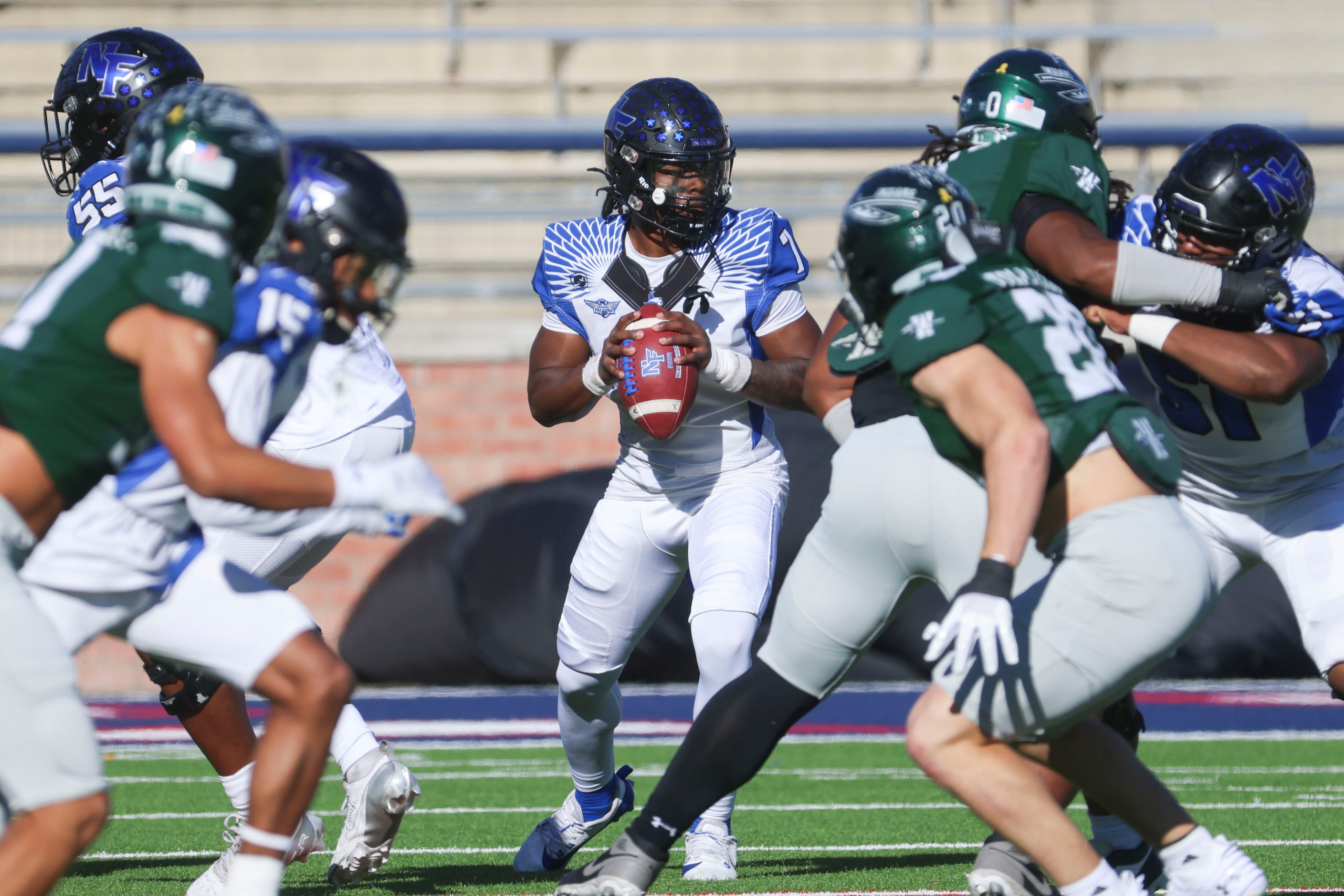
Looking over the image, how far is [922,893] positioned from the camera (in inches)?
142

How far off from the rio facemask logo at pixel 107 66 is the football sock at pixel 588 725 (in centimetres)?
189

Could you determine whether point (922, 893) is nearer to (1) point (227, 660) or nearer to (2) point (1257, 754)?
(1) point (227, 660)

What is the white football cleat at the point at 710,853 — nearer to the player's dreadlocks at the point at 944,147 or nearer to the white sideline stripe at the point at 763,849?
the white sideline stripe at the point at 763,849

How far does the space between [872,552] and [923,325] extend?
0.46 m

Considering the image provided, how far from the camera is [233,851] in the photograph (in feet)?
12.4

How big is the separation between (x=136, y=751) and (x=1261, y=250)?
5.06 meters

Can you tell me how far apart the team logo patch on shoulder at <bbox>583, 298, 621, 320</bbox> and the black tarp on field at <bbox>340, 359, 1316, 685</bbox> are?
383 centimetres

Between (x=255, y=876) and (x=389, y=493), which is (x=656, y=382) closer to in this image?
(x=389, y=493)

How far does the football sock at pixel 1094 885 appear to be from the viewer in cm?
284

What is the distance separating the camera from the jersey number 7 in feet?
12.2

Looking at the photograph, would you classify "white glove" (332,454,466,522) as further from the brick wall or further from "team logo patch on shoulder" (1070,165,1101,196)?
the brick wall

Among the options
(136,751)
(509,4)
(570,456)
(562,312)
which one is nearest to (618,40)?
(509,4)

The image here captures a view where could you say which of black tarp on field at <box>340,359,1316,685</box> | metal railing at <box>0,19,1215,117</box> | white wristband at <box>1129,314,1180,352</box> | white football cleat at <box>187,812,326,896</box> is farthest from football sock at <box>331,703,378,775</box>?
metal railing at <box>0,19,1215,117</box>

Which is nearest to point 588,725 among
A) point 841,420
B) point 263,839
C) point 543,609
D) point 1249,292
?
point 841,420
